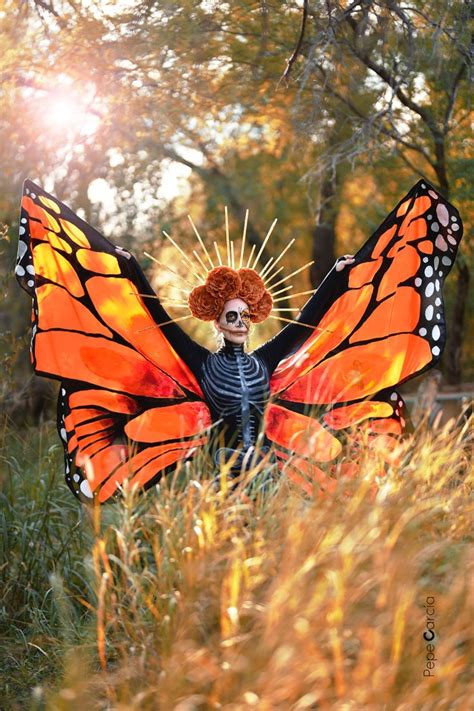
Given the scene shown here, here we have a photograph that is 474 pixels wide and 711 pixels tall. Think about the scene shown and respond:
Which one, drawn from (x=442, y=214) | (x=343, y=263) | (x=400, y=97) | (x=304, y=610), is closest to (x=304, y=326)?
(x=343, y=263)

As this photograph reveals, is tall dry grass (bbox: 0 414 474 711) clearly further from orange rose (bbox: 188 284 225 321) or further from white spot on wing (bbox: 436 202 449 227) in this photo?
white spot on wing (bbox: 436 202 449 227)

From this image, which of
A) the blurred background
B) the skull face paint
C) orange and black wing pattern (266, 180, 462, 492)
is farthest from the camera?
the blurred background

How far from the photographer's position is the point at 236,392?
3904 mm

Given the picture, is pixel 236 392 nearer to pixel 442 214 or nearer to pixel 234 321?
pixel 234 321

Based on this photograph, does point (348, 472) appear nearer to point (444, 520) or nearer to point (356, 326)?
point (444, 520)

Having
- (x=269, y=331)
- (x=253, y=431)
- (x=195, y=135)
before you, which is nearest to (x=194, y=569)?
(x=253, y=431)

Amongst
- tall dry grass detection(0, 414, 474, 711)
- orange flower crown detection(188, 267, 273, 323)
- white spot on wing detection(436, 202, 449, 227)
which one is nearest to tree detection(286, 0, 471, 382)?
white spot on wing detection(436, 202, 449, 227)

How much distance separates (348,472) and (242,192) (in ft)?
24.5

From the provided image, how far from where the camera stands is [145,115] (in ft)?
25.3

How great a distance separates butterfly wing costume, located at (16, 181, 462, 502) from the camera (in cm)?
389

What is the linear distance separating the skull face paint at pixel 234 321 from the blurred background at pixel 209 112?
1.30 meters

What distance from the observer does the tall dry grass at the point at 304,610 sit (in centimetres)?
Result: 224

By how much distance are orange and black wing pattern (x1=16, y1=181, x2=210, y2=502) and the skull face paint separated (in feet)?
0.80

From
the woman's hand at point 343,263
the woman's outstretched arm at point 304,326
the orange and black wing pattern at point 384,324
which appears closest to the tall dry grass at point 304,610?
the orange and black wing pattern at point 384,324
